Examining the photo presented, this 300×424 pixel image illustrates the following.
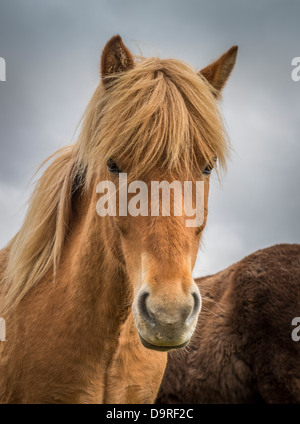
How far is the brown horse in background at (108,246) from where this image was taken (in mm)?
2623

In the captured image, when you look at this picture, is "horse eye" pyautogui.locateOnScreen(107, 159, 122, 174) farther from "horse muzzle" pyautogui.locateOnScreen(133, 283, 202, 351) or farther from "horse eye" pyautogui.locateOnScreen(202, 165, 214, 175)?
"horse muzzle" pyautogui.locateOnScreen(133, 283, 202, 351)

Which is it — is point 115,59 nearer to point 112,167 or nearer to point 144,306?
point 112,167

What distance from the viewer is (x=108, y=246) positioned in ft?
9.86

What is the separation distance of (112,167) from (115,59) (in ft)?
2.92

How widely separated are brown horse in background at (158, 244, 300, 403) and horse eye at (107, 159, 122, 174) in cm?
322

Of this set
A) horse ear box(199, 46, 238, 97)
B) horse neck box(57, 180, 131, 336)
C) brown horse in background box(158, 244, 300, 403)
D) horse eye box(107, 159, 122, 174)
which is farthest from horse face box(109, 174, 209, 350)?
brown horse in background box(158, 244, 300, 403)

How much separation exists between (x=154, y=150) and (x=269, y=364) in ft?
12.9

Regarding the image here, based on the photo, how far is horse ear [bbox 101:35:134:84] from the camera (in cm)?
301

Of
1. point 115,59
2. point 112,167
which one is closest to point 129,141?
point 112,167

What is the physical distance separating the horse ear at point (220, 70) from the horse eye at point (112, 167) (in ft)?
3.91

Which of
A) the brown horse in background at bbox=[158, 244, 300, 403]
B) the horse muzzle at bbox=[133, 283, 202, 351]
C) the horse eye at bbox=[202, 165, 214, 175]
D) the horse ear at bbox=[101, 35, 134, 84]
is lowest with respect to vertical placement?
the brown horse in background at bbox=[158, 244, 300, 403]

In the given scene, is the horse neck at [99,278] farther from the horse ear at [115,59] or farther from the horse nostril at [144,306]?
the horse ear at [115,59]
